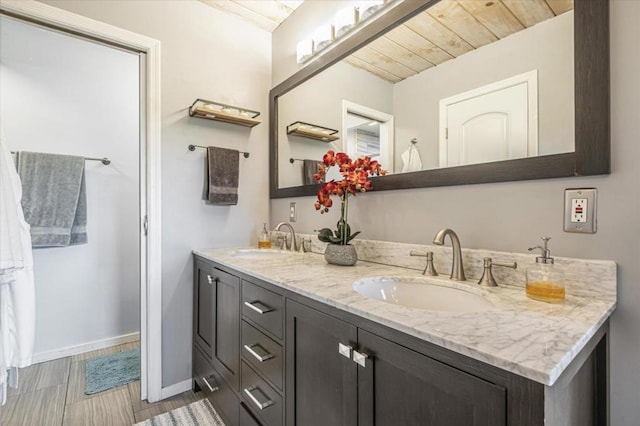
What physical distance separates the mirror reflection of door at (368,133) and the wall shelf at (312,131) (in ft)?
0.38

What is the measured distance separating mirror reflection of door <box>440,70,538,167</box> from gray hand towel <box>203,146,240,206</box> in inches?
53.0

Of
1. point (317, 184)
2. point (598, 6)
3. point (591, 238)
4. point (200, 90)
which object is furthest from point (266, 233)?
point (598, 6)

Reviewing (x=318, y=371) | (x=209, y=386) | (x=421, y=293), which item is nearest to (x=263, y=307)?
(x=318, y=371)

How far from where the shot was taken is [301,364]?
3.16 feet

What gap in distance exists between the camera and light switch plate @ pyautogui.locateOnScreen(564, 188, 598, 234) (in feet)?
2.76

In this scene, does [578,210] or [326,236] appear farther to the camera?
[326,236]

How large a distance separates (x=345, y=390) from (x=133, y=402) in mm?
1608

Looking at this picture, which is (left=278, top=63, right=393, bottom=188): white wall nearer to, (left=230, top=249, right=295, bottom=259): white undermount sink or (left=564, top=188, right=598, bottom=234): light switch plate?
(left=230, top=249, right=295, bottom=259): white undermount sink

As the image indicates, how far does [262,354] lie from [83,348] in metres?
2.07

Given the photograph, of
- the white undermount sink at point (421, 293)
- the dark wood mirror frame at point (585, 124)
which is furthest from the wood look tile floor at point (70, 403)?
Answer: the dark wood mirror frame at point (585, 124)

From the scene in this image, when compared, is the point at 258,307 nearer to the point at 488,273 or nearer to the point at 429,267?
the point at 429,267

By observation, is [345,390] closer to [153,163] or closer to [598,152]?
[598,152]

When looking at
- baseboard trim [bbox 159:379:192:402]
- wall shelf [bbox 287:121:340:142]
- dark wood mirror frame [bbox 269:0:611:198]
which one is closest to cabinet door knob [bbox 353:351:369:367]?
dark wood mirror frame [bbox 269:0:611:198]

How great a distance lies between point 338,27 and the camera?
5.46ft
